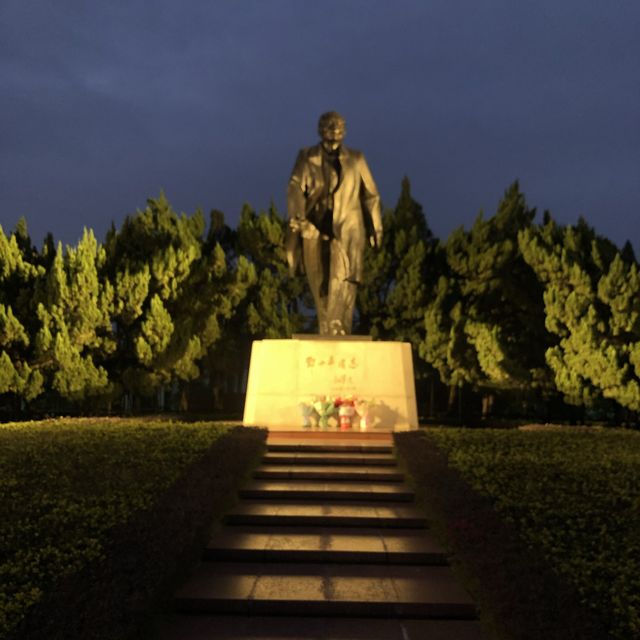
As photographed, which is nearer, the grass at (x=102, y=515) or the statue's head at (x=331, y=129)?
the grass at (x=102, y=515)

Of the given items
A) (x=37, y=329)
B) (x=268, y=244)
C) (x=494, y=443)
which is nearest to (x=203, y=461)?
(x=494, y=443)

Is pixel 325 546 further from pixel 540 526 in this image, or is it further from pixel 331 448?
pixel 331 448

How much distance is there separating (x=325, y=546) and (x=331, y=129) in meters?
6.98

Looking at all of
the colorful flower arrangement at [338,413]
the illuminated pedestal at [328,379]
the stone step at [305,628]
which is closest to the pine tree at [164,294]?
the illuminated pedestal at [328,379]

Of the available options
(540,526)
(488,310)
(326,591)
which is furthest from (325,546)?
(488,310)

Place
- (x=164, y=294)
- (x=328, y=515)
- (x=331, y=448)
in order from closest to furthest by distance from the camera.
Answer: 1. (x=328, y=515)
2. (x=331, y=448)
3. (x=164, y=294)

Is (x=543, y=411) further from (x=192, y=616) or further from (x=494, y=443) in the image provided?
(x=192, y=616)

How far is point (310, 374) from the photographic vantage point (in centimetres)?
1092

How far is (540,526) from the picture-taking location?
223 inches

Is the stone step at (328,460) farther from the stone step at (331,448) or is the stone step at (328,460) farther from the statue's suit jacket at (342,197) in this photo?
the statue's suit jacket at (342,197)

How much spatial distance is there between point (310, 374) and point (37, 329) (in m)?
7.17

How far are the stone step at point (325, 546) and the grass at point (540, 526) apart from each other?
10.0 inches

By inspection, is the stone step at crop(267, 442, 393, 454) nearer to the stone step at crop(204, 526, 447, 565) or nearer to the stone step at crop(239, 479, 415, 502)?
the stone step at crop(239, 479, 415, 502)

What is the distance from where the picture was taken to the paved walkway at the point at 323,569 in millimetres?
4715
